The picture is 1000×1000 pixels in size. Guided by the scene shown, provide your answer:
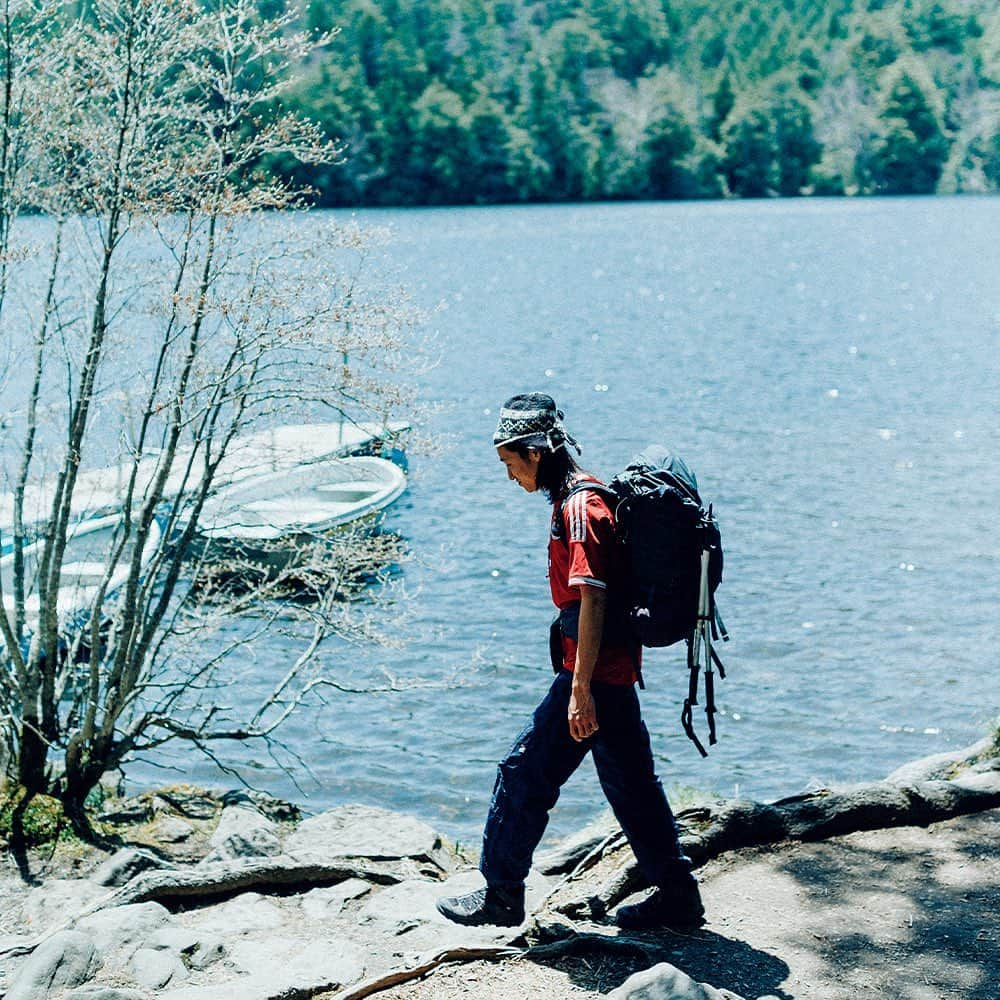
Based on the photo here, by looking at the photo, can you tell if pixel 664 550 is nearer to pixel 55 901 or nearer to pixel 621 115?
pixel 55 901

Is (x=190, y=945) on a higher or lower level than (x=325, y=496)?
higher

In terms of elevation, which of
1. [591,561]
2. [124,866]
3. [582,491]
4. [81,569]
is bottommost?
[124,866]

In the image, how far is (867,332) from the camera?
2014 inches

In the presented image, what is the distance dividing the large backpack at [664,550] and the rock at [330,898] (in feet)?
9.19

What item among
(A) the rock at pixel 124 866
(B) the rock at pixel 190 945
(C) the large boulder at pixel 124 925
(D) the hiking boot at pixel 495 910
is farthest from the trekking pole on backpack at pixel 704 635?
(A) the rock at pixel 124 866

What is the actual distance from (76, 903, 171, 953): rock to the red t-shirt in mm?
2532

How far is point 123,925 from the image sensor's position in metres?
6.40

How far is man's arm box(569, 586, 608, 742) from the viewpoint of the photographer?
17.4ft

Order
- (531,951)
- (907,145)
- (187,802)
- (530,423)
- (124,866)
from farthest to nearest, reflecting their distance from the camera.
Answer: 1. (907,145)
2. (187,802)
3. (124,866)
4. (531,951)
5. (530,423)

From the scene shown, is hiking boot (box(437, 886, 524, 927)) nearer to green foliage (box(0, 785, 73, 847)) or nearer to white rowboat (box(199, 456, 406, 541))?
green foliage (box(0, 785, 73, 847))

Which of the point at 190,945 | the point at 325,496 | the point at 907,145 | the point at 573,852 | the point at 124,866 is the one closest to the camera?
the point at 190,945

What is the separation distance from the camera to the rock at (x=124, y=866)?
8852 millimetres

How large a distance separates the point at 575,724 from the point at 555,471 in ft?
3.36

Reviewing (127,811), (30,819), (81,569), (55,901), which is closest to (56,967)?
(55,901)
